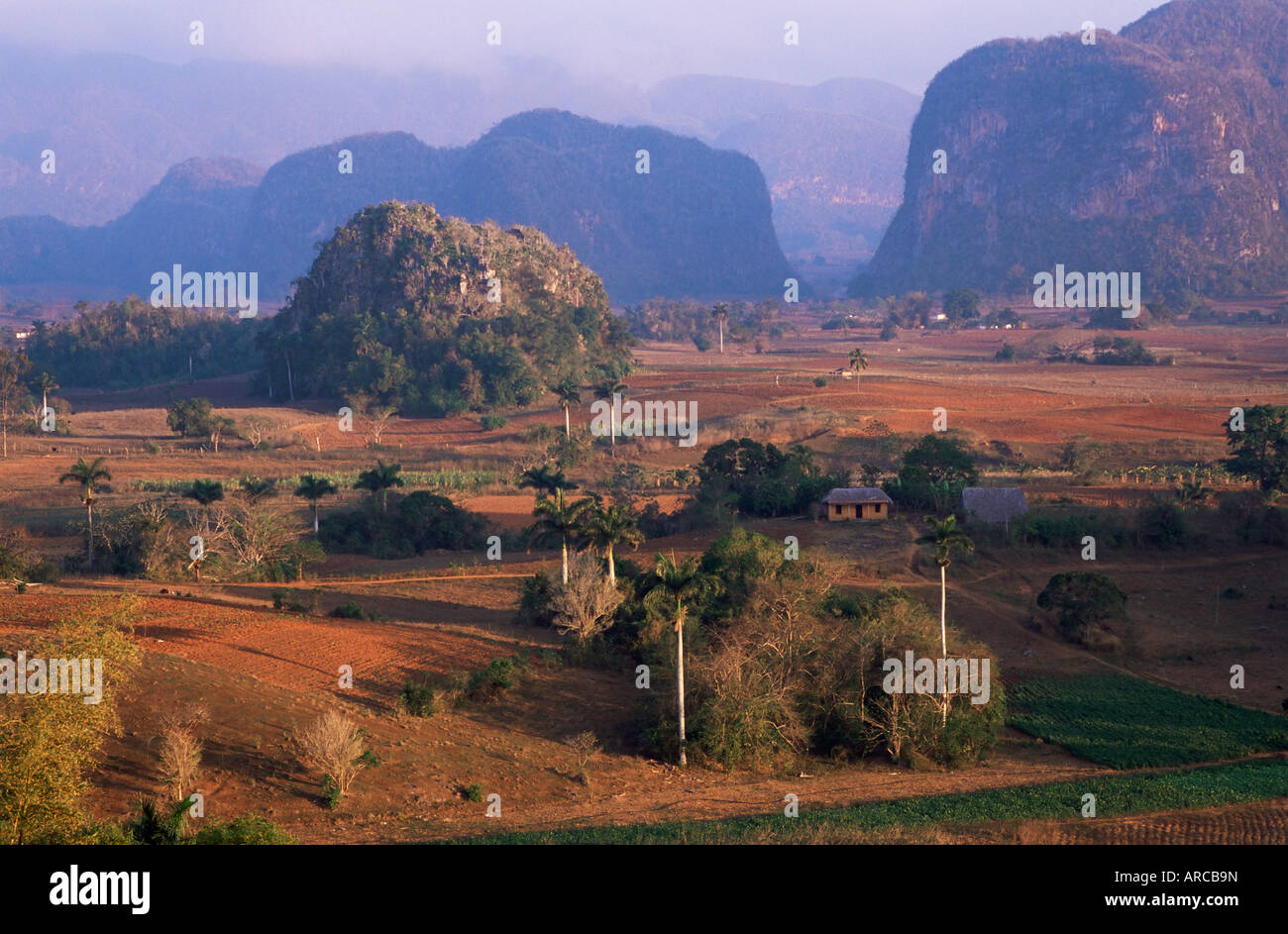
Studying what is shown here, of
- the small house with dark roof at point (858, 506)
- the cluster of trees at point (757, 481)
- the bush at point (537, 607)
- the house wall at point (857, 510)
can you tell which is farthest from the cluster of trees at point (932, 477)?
the bush at point (537, 607)

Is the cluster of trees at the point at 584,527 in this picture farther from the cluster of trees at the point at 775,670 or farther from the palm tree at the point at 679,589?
the palm tree at the point at 679,589

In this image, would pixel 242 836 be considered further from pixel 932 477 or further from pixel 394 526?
pixel 932 477

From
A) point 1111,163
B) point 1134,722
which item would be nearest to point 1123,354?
point 1134,722

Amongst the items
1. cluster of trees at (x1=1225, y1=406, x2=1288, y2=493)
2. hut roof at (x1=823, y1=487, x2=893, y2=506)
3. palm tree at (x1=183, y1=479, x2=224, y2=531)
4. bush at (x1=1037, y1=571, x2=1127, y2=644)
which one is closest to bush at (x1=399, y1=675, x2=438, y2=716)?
palm tree at (x1=183, y1=479, x2=224, y2=531)

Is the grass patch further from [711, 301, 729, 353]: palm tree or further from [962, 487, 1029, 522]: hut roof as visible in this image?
[711, 301, 729, 353]: palm tree

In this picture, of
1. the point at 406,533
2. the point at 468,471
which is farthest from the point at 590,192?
the point at 406,533

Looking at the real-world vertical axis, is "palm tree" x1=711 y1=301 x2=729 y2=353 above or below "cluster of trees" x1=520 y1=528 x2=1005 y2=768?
above
